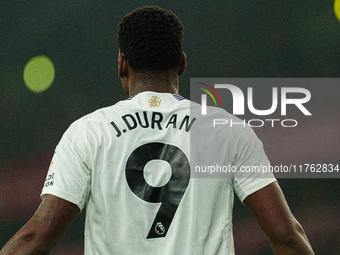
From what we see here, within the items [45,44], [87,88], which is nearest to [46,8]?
[45,44]

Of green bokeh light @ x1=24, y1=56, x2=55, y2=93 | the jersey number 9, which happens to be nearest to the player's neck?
the jersey number 9

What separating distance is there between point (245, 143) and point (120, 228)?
341mm

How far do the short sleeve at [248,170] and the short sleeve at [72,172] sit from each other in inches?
13.4

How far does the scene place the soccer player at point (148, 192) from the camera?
3.83ft

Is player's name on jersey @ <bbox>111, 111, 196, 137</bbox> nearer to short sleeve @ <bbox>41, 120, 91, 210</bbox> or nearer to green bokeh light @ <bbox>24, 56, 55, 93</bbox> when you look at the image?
short sleeve @ <bbox>41, 120, 91, 210</bbox>

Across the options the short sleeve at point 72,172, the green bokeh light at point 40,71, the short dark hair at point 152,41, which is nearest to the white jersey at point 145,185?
the short sleeve at point 72,172

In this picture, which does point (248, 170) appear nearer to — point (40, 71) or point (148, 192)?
point (148, 192)

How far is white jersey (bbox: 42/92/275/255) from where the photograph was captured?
1169 mm

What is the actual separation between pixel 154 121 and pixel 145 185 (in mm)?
154

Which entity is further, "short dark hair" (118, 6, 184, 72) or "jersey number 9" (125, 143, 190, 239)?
"short dark hair" (118, 6, 184, 72)

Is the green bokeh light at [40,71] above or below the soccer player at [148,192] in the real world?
above

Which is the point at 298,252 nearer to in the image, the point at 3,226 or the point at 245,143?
the point at 245,143

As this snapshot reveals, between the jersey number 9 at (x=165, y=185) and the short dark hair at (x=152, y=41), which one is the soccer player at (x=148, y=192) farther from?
the short dark hair at (x=152, y=41)

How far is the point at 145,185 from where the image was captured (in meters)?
1.19
